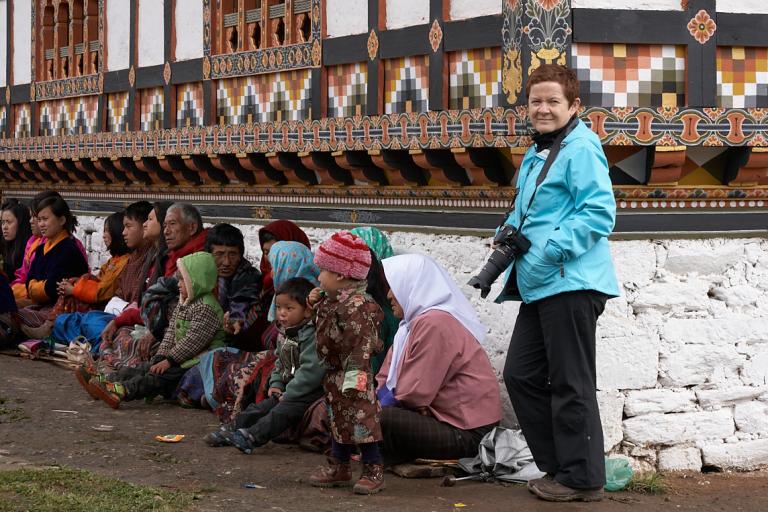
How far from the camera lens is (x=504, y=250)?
6367 mm

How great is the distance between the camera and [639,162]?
748 centimetres

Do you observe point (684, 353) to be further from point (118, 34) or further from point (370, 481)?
point (118, 34)

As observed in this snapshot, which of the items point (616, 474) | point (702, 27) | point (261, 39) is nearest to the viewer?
point (616, 474)

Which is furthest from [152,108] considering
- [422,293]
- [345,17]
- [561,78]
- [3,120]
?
[561,78]

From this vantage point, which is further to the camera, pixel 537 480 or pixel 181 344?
pixel 181 344

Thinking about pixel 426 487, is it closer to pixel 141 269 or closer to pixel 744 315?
pixel 744 315

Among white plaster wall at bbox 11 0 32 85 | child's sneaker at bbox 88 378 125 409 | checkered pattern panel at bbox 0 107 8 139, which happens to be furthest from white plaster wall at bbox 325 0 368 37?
checkered pattern panel at bbox 0 107 8 139

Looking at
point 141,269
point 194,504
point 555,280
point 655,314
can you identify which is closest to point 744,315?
point 655,314

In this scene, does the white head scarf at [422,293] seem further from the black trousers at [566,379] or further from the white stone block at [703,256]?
the white stone block at [703,256]

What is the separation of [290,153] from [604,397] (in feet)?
11.4

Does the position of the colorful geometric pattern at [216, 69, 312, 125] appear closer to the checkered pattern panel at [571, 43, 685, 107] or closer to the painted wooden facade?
the painted wooden facade

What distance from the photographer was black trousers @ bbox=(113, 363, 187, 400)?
356 inches

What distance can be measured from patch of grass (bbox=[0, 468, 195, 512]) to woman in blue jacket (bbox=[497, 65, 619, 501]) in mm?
1755

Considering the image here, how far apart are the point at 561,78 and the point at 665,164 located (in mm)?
1233
